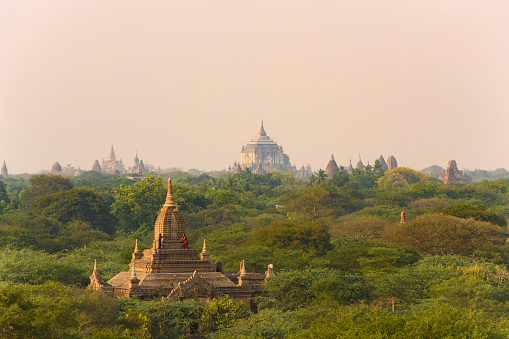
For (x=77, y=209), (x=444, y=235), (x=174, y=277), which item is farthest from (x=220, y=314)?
(x=77, y=209)

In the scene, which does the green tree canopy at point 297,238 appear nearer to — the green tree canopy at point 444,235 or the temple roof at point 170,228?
the green tree canopy at point 444,235

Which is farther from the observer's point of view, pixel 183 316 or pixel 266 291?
pixel 266 291

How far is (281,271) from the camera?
5681 cm

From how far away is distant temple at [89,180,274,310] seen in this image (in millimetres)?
49281

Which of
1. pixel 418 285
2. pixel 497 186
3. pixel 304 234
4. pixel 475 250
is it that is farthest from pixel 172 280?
pixel 497 186

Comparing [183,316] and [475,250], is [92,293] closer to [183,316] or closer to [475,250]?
[183,316]

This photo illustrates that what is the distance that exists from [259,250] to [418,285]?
14.0 meters

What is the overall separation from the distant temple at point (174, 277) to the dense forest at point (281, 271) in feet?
4.27

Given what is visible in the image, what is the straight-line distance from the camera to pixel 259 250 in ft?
221

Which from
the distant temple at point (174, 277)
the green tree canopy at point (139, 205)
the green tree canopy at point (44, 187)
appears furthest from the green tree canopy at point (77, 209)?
the distant temple at point (174, 277)

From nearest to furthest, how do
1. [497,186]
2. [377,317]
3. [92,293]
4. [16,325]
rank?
[16,325] → [377,317] → [92,293] → [497,186]

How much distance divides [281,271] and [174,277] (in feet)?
26.0

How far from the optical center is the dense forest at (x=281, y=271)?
40000 mm

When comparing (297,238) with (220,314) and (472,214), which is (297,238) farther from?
(220,314)
